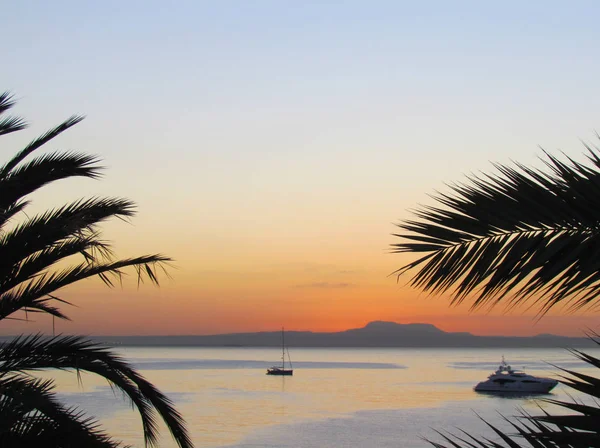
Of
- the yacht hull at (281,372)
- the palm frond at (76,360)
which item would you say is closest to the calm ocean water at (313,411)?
the yacht hull at (281,372)

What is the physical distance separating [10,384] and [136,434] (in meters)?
44.2

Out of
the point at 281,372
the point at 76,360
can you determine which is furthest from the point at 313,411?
the point at 76,360

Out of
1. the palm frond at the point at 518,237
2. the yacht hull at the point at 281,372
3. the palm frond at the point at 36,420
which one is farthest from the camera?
the yacht hull at the point at 281,372

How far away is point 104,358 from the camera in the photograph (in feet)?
25.9

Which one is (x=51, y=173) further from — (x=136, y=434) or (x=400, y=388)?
(x=400, y=388)

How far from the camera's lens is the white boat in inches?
3105

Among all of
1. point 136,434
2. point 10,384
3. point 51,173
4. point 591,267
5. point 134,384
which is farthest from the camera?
point 136,434

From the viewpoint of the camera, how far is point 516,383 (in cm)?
8244

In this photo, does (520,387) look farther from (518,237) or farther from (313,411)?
(518,237)

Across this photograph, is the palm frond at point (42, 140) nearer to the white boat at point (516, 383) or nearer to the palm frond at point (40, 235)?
the palm frond at point (40, 235)

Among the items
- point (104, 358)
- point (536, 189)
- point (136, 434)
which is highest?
point (536, 189)

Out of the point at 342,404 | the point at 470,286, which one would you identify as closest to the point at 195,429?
the point at 342,404

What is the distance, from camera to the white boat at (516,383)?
78.9 m

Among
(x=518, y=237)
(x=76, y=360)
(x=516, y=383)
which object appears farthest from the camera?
(x=516, y=383)
